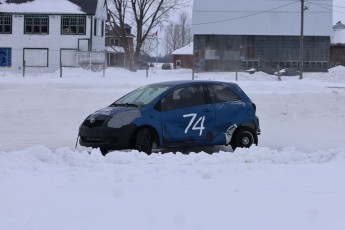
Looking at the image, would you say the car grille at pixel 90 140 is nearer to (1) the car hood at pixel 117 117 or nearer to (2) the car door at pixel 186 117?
(1) the car hood at pixel 117 117

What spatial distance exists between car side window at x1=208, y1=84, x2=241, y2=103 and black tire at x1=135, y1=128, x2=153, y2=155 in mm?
1731

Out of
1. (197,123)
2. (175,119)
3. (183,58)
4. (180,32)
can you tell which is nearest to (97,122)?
(175,119)

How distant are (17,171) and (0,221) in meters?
2.26

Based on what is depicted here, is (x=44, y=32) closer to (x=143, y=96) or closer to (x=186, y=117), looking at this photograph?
(x=143, y=96)

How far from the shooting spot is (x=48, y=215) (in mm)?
6160

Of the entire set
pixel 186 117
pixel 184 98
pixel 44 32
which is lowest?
pixel 186 117

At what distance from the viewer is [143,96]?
42.3ft

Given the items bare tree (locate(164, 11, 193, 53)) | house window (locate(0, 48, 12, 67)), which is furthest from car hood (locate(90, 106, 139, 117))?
bare tree (locate(164, 11, 193, 53))

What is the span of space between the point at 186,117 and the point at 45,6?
1646 inches

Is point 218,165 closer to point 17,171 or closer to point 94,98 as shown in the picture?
point 17,171

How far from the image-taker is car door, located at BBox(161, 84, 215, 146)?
1239cm

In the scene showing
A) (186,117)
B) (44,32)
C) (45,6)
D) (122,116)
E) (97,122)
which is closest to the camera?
(122,116)

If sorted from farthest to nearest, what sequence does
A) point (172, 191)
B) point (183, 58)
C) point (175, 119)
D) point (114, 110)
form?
point (183, 58)
point (175, 119)
point (114, 110)
point (172, 191)

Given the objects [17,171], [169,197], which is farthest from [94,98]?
[169,197]
